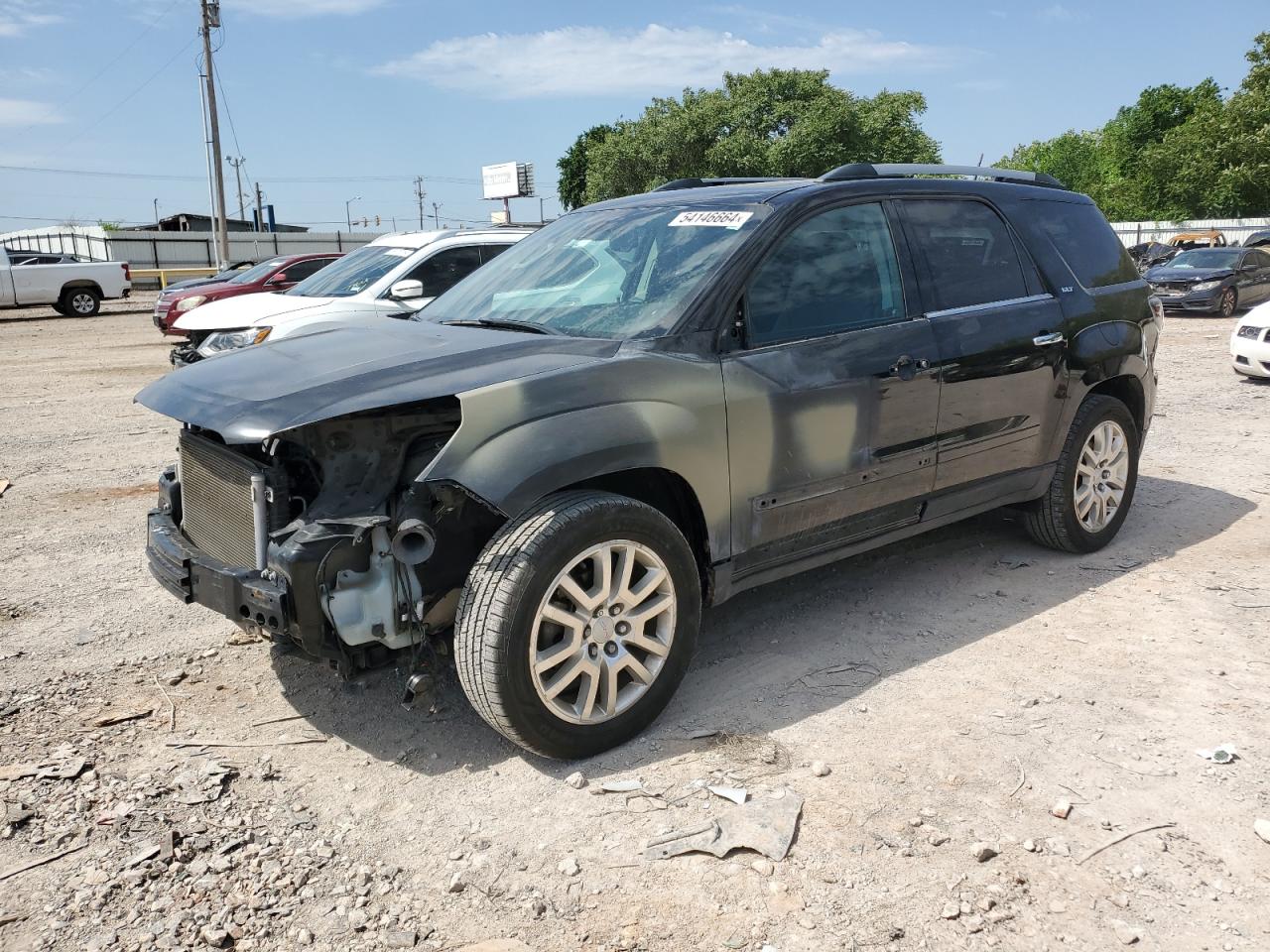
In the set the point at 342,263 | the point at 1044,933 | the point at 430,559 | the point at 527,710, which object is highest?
the point at 342,263

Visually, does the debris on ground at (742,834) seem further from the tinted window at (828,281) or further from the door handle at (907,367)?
the door handle at (907,367)

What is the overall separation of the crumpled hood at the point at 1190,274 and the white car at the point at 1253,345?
9518 millimetres

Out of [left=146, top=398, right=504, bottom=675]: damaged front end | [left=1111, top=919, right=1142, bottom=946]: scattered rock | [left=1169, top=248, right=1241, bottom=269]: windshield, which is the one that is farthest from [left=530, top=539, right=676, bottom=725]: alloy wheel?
[left=1169, top=248, right=1241, bottom=269]: windshield

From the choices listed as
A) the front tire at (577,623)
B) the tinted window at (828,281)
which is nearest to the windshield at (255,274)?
the tinted window at (828,281)

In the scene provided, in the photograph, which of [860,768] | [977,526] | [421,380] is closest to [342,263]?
[977,526]

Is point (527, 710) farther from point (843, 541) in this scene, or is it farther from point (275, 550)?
point (843, 541)

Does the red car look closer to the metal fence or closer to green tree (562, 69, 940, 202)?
green tree (562, 69, 940, 202)

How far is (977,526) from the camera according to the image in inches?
233

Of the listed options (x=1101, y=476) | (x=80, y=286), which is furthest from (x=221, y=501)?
(x=80, y=286)

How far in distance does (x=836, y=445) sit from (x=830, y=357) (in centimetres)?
34

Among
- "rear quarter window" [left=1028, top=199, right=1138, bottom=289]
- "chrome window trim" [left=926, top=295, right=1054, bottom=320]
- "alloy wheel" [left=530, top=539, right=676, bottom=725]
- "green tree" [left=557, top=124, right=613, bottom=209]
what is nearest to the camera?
"alloy wheel" [left=530, top=539, right=676, bottom=725]

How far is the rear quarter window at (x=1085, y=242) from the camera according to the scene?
16.6ft

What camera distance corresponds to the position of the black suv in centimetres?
312

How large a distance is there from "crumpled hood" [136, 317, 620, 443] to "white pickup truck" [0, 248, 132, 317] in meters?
23.2
